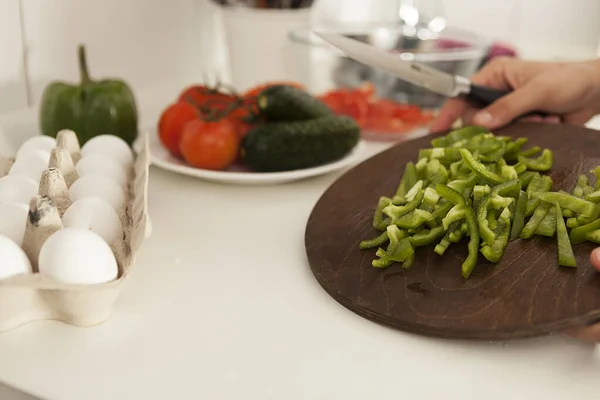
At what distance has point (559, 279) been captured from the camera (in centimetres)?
80

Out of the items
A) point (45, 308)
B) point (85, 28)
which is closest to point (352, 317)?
point (45, 308)

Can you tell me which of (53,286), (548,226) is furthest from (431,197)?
(53,286)

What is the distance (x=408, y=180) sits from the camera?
104 cm

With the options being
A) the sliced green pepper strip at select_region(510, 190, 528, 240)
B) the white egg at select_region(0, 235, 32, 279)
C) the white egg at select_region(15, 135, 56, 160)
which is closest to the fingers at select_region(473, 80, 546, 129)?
the sliced green pepper strip at select_region(510, 190, 528, 240)

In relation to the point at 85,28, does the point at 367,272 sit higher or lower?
lower

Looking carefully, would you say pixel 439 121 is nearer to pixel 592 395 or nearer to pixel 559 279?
pixel 559 279

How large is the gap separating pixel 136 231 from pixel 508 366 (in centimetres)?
43

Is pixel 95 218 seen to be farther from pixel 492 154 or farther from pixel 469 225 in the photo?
pixel 492 154

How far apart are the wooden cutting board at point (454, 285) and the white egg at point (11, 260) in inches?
13.3

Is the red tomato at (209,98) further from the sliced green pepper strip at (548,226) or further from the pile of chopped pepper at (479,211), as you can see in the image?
the sliced green pepper strip at (548,226)

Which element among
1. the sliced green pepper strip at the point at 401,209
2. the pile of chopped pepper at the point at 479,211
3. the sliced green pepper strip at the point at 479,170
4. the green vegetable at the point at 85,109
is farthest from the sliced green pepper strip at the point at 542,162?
the green vegetable at the point at 85,109

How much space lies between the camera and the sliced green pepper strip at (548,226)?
88 cm

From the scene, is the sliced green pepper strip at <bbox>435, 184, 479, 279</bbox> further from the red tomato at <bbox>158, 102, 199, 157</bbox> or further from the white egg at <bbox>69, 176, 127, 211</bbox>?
the red tomato at <bbox>158, 102, 199, 157</bbox>

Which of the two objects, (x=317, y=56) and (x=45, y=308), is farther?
(x=317, y=56)
